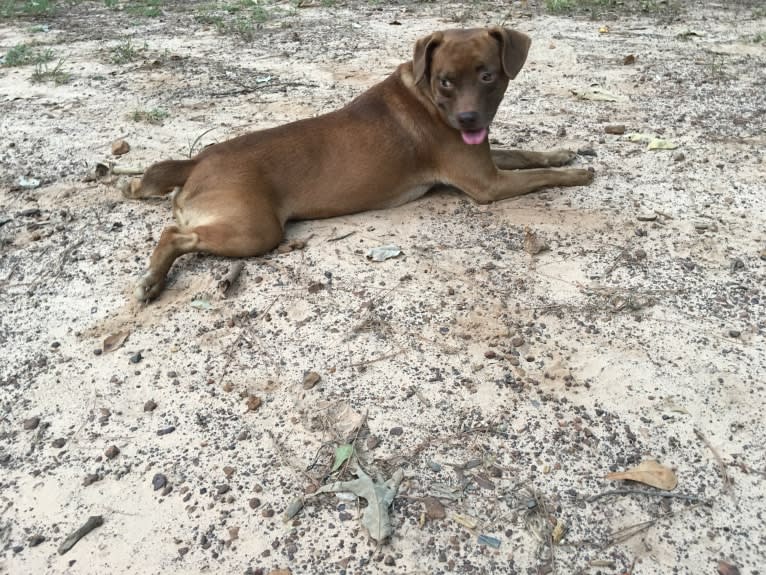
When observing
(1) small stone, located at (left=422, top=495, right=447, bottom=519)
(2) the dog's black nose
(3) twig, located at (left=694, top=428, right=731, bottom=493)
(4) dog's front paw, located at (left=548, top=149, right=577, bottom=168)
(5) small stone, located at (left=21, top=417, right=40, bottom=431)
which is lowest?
(5) small stone, located at (left=21, top=417, right=40, bottom=431)

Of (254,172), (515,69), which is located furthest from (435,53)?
(254,172)

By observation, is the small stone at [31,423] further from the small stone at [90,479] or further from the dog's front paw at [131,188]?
the dog's front paw at [131,188]

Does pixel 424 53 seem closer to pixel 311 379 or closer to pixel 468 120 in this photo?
pixel 468 120

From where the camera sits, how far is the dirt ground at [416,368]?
2.21 m

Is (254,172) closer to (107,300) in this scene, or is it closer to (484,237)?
(107,300)

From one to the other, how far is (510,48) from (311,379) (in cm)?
234

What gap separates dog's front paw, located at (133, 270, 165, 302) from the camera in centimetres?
341

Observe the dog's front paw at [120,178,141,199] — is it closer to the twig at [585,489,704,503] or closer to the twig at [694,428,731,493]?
the twig at [585,489,704,503]

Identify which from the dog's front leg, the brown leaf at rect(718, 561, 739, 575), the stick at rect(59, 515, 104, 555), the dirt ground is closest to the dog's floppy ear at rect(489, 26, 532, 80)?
the dog's front leg

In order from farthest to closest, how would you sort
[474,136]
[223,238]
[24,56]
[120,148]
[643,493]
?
[24,56]
[120,148]
[474,136]
[223,238]
[643,493]

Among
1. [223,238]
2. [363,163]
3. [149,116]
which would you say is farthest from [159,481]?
[149,116]

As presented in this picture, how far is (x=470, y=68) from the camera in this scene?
12.0 feet

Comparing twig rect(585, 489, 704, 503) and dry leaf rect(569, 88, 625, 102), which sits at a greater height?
dry leaf rect(569, 88, 625, 102)

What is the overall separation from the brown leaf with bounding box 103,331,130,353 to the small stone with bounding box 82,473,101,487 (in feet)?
2.59
